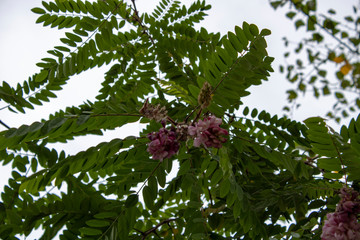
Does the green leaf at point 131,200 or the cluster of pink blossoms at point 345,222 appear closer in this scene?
the cluster of pink blossoms at point 345,222

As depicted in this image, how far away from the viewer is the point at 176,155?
121cm

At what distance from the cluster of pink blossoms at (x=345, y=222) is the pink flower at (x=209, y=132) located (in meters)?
0.39

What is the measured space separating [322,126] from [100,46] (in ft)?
3.16

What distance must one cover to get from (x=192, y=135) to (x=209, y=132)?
2.2 inches

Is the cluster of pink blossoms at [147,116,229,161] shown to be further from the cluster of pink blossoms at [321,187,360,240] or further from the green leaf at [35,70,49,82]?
the green leaf at [35,70,49,82]

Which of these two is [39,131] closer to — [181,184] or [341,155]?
[181,184]

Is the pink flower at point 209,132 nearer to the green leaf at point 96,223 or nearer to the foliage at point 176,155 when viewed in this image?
the foliage at point 176,155

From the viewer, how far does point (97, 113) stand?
99 centimetres

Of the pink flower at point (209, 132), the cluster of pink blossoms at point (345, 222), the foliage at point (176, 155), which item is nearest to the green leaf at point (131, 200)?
the foliage at point (176, 155)

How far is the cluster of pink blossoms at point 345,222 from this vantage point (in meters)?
0.87

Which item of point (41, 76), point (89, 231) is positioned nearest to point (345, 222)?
point (89, 231)

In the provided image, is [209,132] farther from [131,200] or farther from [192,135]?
[131,200]

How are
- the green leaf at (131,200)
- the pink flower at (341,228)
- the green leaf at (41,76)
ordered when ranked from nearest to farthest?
the pink flower at (341,228), the green leaf at (131,200), the green leaf at (41,76)

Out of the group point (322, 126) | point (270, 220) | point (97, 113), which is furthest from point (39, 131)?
point (270, 220)
